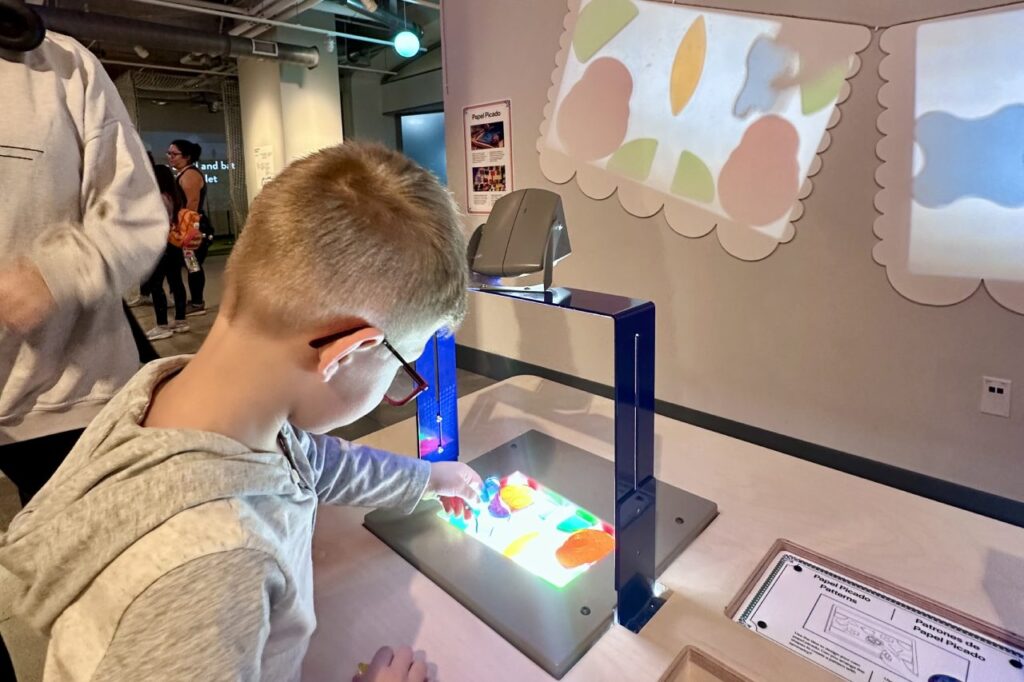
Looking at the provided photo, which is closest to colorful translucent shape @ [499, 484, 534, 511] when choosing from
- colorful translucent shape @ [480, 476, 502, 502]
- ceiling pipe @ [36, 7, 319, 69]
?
colorful translucent shape @ [480, 476, 502, 502]

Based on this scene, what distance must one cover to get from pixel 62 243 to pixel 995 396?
1.92 m

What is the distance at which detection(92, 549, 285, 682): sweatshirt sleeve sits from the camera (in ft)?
1.44

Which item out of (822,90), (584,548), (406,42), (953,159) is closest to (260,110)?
(406,42)

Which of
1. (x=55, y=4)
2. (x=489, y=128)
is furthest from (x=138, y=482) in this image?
(x=55, y=4)

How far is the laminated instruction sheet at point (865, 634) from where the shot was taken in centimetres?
71

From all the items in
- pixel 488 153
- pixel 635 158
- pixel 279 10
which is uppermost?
pixel 279 10

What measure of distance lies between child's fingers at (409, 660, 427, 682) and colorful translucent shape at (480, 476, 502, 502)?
40 centimetres

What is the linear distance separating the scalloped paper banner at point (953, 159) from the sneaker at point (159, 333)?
4282 millimetres

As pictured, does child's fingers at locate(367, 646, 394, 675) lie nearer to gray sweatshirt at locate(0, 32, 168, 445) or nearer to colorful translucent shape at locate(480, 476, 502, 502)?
colorful translucent shape at locate(480, 476, 502, 502)

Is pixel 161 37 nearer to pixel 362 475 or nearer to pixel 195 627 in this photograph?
pixel 362 475

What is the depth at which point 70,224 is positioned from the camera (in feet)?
2.64

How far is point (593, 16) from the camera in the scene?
80.6 inches

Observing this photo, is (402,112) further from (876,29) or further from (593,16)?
(876,29)

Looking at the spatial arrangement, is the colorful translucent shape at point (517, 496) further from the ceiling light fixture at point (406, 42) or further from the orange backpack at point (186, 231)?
the orange backpack at point (186, 231)
